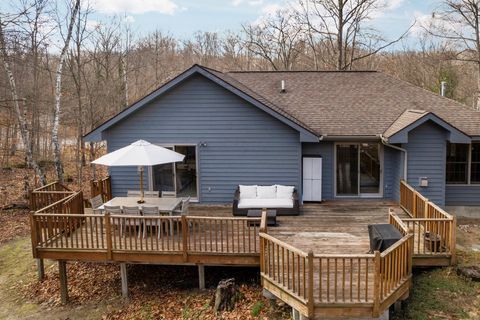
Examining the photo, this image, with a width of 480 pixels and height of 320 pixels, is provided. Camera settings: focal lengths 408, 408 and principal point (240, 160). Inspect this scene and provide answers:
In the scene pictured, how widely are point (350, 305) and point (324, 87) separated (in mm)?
10519

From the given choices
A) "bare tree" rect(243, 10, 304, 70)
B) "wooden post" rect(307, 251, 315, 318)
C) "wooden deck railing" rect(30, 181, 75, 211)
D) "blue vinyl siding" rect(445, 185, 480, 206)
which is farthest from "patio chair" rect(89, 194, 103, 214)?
"bare tree" rect(243, 10, 304, 70)

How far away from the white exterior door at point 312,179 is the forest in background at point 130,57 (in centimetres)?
1044

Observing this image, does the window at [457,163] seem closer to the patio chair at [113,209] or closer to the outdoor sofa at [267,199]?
the outdoor sofa at [267,199]

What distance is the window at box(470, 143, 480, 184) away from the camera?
12828mm

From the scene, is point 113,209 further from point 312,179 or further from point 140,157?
point 312,179

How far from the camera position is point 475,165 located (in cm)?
1289

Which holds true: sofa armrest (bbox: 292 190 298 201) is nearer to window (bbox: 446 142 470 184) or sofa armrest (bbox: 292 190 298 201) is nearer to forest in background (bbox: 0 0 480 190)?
window (bbox: 446 142 470 184)

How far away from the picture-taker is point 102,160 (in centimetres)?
993

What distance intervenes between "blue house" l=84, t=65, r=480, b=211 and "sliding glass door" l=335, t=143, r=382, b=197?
32 millimetres

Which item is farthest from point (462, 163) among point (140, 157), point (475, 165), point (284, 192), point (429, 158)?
point (140, 157)

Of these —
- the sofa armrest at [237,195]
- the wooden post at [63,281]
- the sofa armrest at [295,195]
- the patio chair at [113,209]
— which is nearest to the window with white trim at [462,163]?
the sofa armrest at [295,195]

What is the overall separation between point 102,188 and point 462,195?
1130 centimetres

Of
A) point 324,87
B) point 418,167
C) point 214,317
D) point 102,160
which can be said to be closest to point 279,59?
point 324,87

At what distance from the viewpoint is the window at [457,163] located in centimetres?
1284
